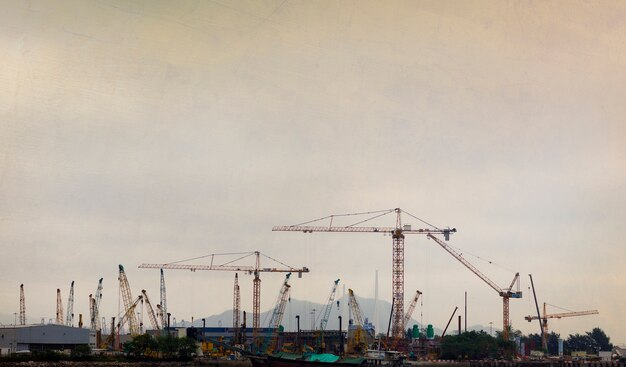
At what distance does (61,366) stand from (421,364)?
253 ft

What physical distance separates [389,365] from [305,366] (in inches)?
581

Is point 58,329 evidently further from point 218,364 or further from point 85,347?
point 218,364

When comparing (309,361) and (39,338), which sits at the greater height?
(39,338)

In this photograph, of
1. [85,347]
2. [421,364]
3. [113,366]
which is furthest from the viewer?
[421,364]

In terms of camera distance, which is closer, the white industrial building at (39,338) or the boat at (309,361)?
the boat at (309,361)

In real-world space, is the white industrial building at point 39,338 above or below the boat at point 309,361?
above

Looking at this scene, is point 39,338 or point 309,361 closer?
point 309,361

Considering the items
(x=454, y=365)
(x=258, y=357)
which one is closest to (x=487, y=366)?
(x=454, y=365)

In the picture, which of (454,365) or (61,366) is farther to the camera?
(454,365)

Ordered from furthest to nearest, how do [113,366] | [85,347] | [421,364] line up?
[421,364], [85,347], [113,366]

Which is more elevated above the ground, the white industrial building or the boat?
the white industrial building

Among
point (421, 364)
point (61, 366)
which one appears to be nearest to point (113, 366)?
point (61, 366)

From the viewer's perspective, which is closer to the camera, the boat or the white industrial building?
the boat

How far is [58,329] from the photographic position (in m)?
188
